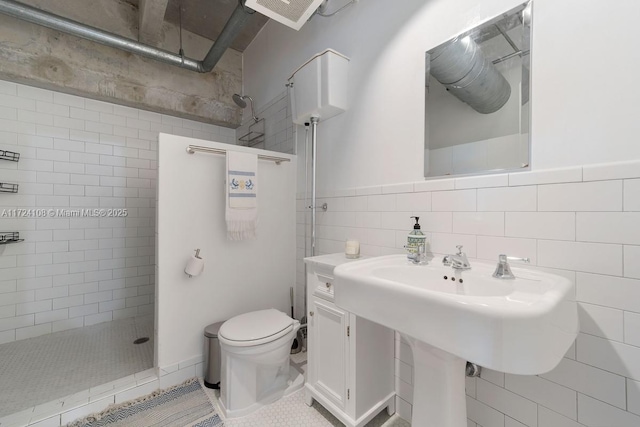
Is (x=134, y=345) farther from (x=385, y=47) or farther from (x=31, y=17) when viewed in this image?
(x=385, y=47)

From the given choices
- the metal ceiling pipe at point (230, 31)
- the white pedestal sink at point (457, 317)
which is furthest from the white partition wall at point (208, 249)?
the white pedestal sink at point (457, 317)

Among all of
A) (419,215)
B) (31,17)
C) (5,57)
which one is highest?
(31,17)

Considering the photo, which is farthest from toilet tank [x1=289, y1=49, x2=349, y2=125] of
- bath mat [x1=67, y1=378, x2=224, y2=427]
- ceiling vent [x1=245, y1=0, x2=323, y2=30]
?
bath mat [x1=67, y1=378, x2=224, y2=427]

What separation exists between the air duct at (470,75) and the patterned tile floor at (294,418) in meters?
1.61

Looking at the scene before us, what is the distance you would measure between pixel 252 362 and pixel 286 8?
210cm

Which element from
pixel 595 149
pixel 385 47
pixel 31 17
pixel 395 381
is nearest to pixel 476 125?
pixel 595 149

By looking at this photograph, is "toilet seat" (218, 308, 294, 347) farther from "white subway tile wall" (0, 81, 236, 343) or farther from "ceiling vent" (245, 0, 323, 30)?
"ceiling vent" (245, 0, 323, 30)

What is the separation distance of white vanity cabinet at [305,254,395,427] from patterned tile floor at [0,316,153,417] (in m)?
1.26

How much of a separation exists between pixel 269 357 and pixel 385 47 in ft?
6.26

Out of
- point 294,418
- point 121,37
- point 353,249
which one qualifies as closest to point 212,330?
point 294,418

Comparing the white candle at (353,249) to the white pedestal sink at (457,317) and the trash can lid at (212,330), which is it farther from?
the trash can lid at (212,330)

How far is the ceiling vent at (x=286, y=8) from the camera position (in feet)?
4.99

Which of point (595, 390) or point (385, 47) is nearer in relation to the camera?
point (595, 390)

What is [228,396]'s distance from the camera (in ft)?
4.55
